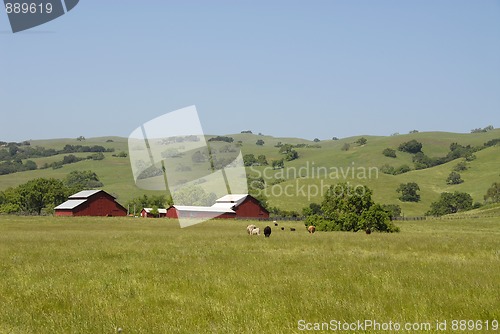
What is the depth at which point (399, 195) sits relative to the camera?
491 ft

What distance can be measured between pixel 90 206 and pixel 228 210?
25537 mm

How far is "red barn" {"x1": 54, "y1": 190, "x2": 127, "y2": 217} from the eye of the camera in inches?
3755

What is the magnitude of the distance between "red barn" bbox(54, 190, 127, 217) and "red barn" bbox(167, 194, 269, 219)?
478 inches

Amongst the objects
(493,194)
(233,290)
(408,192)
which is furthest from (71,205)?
(493,194)

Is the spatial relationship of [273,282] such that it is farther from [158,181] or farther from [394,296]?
[158,181]

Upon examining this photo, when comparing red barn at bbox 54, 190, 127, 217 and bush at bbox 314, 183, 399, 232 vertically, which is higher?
bush at bbox 314, 183, 399, 232

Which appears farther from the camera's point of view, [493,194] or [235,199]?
[493,194]

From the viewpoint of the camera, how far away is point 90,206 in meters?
97.8
